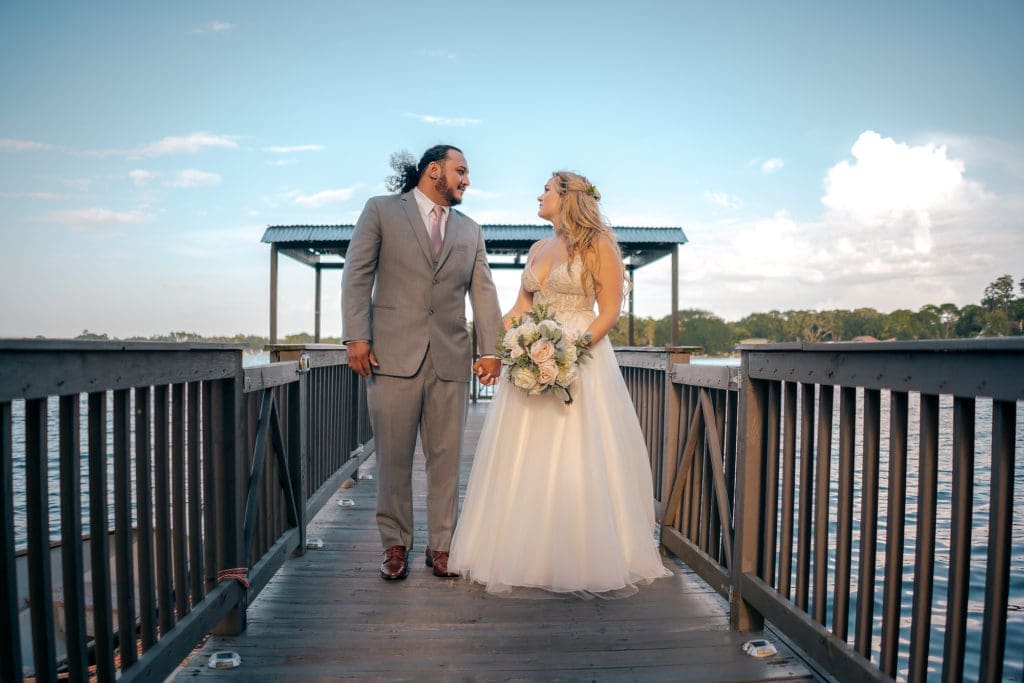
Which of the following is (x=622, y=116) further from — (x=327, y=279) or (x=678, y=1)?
(x=327, y=279)

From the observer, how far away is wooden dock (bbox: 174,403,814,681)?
85.0 inches

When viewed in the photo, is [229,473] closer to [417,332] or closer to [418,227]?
[417,332]

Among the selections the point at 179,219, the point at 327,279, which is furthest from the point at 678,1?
the point at 179,219

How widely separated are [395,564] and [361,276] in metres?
1.33

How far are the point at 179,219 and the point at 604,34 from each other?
179ft

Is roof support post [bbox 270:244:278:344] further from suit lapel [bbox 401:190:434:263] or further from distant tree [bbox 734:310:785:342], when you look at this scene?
distant tree [bbox 734:310:785:342]

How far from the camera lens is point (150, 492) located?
5.89ft

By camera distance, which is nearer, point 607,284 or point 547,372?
point 547,372

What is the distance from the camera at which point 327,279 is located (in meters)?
13.5

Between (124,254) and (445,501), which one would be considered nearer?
(445,501)

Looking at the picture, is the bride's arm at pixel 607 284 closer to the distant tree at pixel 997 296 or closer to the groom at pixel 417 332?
the groom at pixel 417 332

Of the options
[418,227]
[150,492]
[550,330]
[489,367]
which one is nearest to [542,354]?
[550,330]

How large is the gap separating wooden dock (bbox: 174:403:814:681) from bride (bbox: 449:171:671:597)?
133 mm

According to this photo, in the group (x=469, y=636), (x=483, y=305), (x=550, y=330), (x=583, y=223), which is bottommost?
(x=469, y=636)
